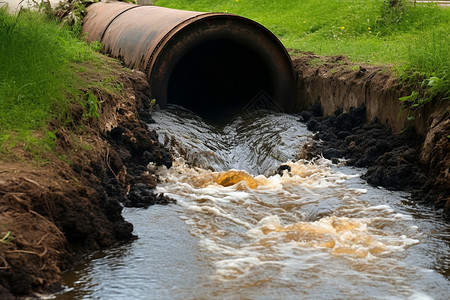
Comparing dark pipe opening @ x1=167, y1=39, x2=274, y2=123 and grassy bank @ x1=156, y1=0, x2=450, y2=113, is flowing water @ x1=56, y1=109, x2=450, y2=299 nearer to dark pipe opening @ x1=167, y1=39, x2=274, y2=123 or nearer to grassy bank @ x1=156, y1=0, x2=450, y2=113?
grassy bank @ x1=156, y1=0, x2=450, y2=113

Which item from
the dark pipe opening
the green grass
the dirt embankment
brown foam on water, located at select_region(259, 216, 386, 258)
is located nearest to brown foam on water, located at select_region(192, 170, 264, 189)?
the dirt embankment

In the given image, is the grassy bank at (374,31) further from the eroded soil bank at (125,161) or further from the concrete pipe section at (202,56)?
the concrete pipe section at (202,56)

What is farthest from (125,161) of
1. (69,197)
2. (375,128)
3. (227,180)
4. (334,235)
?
(375,128)

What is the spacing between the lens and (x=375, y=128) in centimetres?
853

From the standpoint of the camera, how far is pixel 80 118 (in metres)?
6.93

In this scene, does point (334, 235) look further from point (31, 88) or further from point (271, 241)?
point (31, 88)

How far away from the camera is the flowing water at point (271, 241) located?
4.59 meters

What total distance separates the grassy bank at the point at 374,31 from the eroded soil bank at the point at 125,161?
390 mm

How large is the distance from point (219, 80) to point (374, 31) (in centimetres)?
392

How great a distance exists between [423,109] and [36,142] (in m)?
4.09

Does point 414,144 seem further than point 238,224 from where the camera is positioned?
Yes

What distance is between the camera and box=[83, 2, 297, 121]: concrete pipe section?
10141 mm

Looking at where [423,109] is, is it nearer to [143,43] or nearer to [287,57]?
[287,57]

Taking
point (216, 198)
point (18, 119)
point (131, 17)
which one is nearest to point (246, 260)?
point (216, 198)
